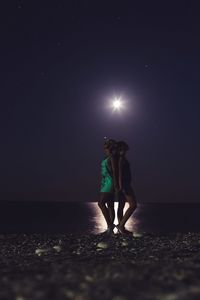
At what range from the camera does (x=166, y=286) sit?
5.41 meters

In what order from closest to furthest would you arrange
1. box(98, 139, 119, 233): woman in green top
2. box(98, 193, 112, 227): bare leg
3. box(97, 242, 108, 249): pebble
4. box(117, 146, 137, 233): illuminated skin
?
box(97, 242, 108, 249): pebble
box(117, 146, 137, 233): illuminated skin
box(98, 139, 119, 233): woman in green top
box(98, 193, 112, 227): bare leg

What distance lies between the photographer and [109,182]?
15430mm

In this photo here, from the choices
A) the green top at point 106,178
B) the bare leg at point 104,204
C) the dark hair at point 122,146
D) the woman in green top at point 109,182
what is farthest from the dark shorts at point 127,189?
the dark hair at point 122,146

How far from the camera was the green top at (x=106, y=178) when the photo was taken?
606 inches

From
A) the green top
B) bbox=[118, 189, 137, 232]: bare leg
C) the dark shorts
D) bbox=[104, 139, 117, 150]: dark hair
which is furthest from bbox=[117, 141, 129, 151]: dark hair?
bbox=[118, 189, 137, 232]: bare leg

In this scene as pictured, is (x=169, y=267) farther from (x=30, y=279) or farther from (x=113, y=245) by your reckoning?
(x=113, y=245)

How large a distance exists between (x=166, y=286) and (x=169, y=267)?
115 cm

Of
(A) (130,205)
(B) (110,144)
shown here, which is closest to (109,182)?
(A) (130,205)

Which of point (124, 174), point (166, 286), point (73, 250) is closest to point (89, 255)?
point (73, 250)

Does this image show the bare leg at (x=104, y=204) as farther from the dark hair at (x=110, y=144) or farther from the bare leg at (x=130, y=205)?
the dark hair at (x=110, y=144)

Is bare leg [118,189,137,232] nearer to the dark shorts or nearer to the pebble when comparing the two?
the dark shorts

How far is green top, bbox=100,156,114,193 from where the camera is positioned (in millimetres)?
15383

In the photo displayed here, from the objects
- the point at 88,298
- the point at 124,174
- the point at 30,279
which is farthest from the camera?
the point at 124,174

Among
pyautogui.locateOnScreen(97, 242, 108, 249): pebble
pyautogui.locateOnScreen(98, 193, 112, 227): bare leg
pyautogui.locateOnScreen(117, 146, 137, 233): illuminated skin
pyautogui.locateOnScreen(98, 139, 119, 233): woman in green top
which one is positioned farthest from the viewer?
pyautogui.locateOnScreen(98, 193, 112, 227): bare leg
